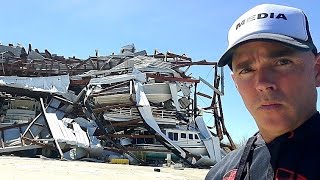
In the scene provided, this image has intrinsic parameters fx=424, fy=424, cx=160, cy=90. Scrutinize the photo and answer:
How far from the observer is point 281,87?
1547 mm

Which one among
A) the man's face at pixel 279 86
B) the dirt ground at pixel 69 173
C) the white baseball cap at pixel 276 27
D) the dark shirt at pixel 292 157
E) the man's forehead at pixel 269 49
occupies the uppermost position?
the white baseball cap at pixel 276 27

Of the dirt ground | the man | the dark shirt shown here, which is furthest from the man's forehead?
the dirt ground

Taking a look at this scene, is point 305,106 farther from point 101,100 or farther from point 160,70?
point 160,70

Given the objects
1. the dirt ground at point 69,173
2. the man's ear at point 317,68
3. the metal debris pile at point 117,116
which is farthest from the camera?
the metal debris pile at point 117,116

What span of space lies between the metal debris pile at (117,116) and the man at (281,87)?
24.7m

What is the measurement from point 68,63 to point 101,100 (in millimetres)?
13631

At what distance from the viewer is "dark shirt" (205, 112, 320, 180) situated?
148 cm

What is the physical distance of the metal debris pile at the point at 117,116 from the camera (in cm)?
2853

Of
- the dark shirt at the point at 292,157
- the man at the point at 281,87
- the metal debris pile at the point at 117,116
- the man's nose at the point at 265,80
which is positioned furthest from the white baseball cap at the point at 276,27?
the metal debris pile at the point at 117,116

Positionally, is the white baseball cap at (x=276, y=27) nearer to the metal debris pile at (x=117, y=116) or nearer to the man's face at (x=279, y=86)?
the man's face at (x=279, y=86)

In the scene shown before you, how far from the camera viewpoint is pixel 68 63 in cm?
4472

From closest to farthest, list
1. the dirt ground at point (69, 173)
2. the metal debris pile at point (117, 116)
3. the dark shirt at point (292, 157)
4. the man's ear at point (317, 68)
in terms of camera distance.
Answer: the dark shirt at point (292, 157), the man's ear at point (317, 68), the dirt ground at point (69, 173), the metal debris pile at point (117, 116)

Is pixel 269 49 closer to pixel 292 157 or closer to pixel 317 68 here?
pixel 317 68

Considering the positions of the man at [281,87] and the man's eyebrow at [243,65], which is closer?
the man at [281,87]
